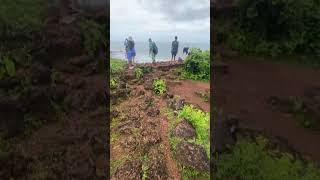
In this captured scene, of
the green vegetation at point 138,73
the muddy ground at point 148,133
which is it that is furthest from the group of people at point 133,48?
the muddy ground at point 148,133

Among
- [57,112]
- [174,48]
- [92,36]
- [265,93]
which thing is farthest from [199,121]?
[174,48]

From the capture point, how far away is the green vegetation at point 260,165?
791 cm

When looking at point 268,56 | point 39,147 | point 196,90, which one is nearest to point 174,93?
point 196,90

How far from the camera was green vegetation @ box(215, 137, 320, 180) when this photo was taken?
7.91 m

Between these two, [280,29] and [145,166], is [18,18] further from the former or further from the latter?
[280,29]

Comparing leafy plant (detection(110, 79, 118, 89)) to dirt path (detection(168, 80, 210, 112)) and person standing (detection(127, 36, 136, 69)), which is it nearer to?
dirt path (detection(168, 80, 210, 112))

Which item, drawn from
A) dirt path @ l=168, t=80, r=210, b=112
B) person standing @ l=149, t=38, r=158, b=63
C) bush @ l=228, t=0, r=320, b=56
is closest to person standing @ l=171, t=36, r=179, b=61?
person standing @ l=149, t=38, r=158, b=63

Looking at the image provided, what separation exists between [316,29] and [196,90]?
15.0 feet

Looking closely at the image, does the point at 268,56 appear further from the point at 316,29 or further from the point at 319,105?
the point at 319,105

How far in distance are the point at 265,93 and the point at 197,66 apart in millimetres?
4115

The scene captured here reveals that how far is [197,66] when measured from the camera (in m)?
15.4

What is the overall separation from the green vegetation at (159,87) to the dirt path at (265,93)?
1.42 meters

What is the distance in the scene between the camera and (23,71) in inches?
449

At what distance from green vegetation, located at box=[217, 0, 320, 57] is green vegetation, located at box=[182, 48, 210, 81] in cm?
105
